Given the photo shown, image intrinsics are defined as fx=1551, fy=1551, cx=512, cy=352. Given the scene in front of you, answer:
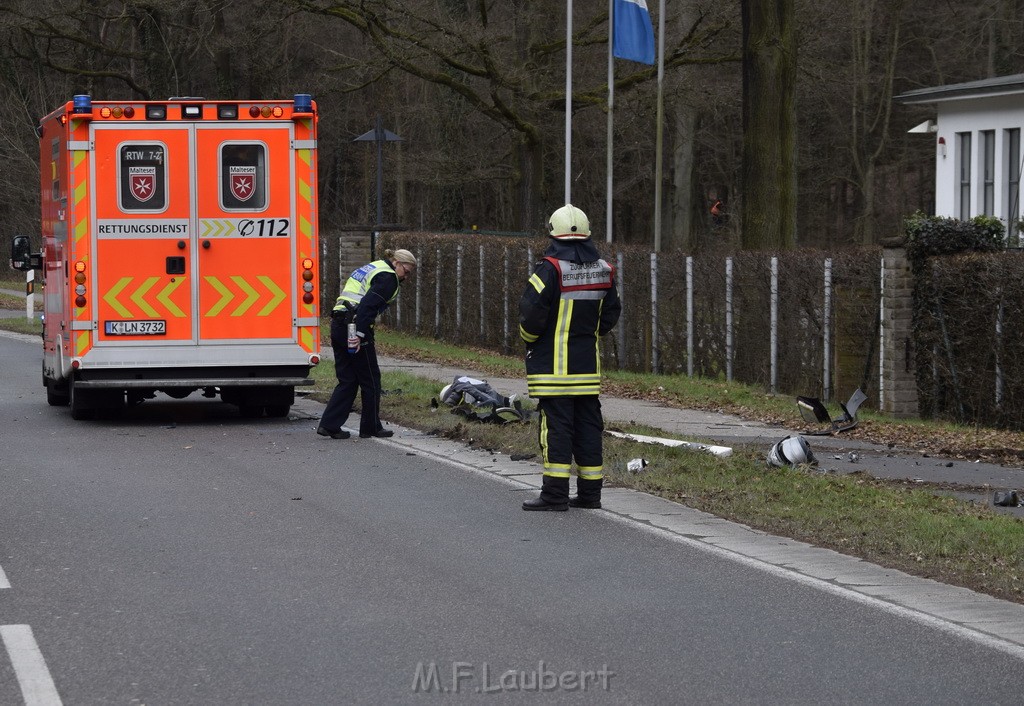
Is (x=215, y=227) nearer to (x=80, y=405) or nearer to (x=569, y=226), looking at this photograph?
(x=80, y=405)

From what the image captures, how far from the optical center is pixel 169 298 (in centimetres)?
1473

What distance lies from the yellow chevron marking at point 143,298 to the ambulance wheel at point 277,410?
174cm

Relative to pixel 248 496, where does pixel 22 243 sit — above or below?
above

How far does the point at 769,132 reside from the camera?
889 inches

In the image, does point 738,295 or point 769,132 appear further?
point 769,132

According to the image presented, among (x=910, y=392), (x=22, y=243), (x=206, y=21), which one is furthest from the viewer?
(x=206, y=21)

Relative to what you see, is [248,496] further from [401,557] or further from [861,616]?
[861,616]

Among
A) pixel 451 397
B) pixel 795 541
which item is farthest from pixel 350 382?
pixel 795 541

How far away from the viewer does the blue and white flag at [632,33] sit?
87.9 feet

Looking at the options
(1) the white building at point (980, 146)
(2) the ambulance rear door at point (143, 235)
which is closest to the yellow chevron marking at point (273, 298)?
(2) the ambulance rear door at point (143, 235)

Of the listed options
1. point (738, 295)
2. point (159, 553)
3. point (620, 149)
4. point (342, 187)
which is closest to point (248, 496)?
point (159, 553)

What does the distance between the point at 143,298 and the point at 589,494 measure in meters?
6.26

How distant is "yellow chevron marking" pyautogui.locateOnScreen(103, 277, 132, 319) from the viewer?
575 inches

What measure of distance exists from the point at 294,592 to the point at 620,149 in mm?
40527
